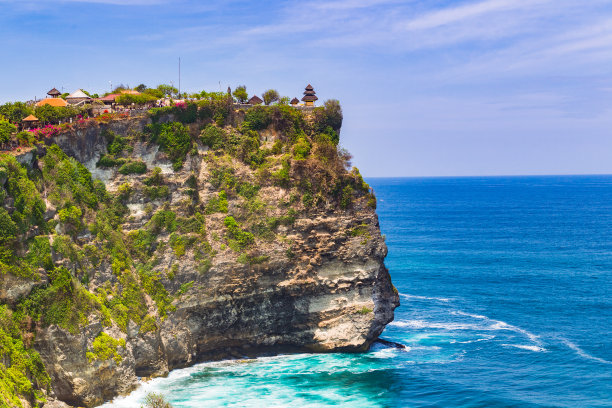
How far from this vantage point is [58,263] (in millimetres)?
48500

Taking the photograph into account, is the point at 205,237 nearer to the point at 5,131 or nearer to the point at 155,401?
the point at 155,401

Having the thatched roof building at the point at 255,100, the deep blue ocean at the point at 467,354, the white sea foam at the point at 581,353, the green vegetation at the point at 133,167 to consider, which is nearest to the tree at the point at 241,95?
the thatched roof building at the point at 255,100

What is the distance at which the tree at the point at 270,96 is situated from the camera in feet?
221

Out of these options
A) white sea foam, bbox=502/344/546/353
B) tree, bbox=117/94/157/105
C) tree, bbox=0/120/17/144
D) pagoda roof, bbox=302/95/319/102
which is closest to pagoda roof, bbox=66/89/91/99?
tree, bbox=117/94/157/105

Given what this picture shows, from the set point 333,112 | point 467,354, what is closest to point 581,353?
point 467,354

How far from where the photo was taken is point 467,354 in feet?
204

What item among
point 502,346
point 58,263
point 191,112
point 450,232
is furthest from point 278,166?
point 450,232

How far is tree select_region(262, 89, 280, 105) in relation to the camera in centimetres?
6744

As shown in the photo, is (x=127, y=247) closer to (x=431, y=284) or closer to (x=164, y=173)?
(x=164, y=173)

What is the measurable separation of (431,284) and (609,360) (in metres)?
33.9

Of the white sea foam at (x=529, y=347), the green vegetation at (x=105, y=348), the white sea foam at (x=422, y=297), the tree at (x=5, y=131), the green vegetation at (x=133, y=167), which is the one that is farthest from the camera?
the white sea foam at (x=422, y=297)

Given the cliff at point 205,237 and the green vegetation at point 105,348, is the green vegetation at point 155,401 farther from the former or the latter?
the green vegetation at point 105,348

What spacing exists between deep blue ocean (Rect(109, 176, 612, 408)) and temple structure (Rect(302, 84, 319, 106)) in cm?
2932

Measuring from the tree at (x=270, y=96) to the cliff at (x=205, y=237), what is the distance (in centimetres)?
373
